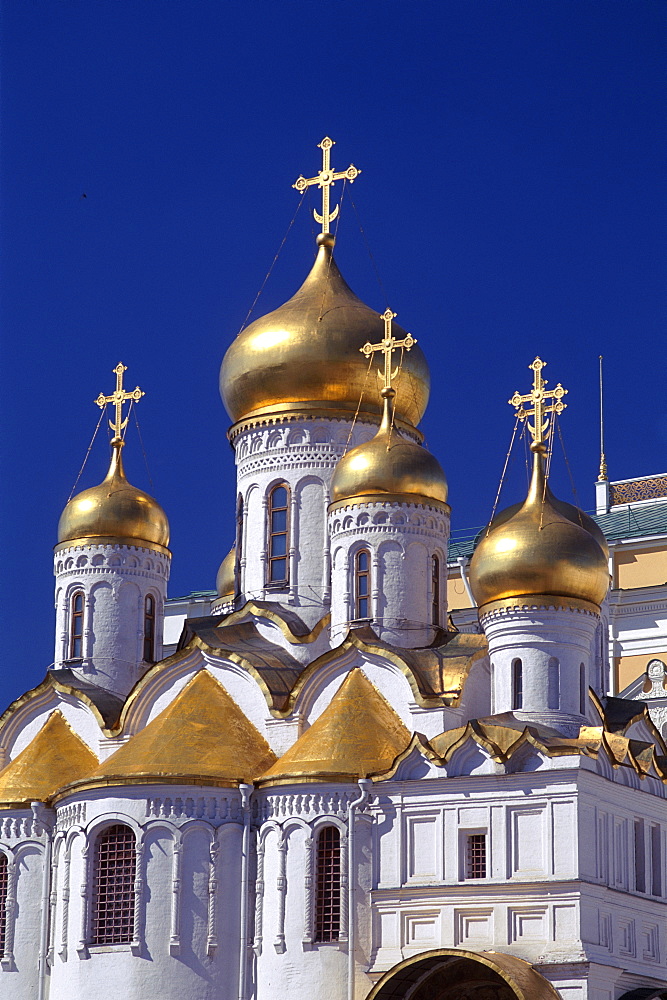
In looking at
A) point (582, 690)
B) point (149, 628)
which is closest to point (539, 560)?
point (582, 690)

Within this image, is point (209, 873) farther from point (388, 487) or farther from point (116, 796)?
point (388, 487)

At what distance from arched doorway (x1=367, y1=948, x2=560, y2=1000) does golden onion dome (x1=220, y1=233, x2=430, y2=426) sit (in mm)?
8411

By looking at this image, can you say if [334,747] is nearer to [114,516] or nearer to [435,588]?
[435,588]

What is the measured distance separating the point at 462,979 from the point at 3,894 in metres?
6.50

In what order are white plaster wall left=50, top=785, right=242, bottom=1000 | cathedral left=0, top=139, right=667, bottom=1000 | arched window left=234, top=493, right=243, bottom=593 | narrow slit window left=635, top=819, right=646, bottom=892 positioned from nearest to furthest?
cathedral left=0, top=139, right=667, bottom=1000 < white plaster wall left=50, top=785, right=242, bottom=1000 < narrow slit window left=635, top=819, right=646, bottom=892 < arched window left=234, top=493, right=243, bottom=593

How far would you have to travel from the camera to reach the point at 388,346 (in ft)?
85.3

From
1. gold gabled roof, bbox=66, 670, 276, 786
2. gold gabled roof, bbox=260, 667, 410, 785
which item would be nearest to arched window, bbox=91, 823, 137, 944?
gold gabled roof, bbox=66, 670, 276, 786

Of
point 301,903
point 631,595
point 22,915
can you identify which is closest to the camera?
point 301,903

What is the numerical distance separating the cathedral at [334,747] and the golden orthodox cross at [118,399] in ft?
2.80

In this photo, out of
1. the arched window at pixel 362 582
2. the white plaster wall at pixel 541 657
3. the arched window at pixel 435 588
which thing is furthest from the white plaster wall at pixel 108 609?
the white plaster wall at pixel 541 657

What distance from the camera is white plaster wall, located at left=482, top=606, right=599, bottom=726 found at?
2281 centimetres

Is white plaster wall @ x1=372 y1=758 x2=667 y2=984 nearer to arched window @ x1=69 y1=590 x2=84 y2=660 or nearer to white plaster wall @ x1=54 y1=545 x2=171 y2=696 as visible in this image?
white plaster wall @ x1=54 y1=545 x2=171 y2=696

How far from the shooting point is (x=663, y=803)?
2314 cm

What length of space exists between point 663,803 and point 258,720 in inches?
206
